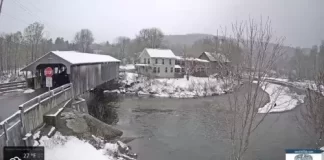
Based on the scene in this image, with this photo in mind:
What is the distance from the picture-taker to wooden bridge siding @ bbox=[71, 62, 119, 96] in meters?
18.0

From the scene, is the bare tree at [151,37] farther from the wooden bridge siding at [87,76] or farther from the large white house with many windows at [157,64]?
the wooden bridge siding at [87,76]

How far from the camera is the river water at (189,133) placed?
45.8 ft

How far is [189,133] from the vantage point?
1772 centimetres

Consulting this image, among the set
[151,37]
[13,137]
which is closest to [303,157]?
[13,137]

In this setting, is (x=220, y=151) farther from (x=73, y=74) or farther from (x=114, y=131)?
(x=73, y=74)

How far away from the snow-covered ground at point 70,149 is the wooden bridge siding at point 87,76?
709cm

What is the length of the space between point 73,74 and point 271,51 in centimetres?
1480

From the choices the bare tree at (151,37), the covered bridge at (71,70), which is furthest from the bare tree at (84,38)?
the covered bridge at (71,70)

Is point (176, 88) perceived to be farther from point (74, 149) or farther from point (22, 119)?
point (22, 119)

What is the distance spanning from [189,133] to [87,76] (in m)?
10.4

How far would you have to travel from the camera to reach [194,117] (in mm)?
22953

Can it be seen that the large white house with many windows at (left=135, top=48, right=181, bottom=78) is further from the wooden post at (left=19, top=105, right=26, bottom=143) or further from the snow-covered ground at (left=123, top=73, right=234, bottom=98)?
the wooden post at (left=19, top=105, right=26, bottom=143)

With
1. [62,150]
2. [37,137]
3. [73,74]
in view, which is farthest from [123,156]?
[73,74]

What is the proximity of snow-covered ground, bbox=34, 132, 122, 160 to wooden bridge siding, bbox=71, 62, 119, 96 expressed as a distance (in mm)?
7093
